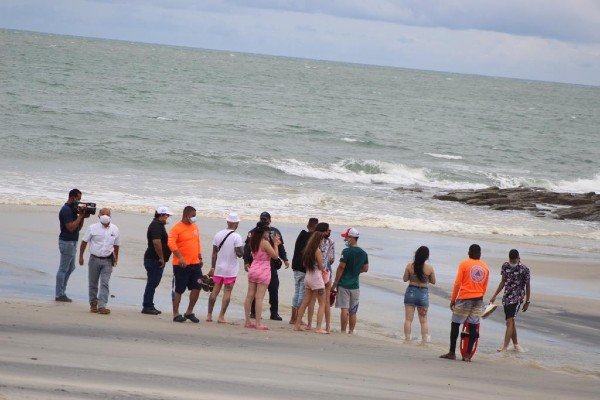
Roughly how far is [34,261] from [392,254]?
25.8 feet

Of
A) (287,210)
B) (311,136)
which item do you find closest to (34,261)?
(287,210)

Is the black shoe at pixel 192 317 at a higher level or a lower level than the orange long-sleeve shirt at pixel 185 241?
lower

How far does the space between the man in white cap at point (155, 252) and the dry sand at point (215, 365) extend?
302 mm

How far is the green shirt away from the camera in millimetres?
12227

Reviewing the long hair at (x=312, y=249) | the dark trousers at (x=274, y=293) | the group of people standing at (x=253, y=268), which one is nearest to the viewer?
the group of people standing at (x=253, y=268)

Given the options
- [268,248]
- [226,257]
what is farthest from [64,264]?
[268,248]

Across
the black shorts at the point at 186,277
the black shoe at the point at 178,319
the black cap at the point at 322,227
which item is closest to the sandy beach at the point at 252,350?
the black shoe at the point at 178,319

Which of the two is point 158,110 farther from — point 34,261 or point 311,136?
point 34,261

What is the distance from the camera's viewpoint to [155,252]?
12.1 m

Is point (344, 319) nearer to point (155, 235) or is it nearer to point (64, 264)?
point (155, 235)

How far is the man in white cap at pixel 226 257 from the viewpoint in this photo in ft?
38.8

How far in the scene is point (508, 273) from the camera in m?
12.7

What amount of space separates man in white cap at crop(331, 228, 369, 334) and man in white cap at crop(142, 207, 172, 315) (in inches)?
88.7

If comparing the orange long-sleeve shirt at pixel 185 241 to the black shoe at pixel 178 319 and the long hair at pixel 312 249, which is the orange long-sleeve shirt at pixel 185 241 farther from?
the long hair at pixel 312 249
